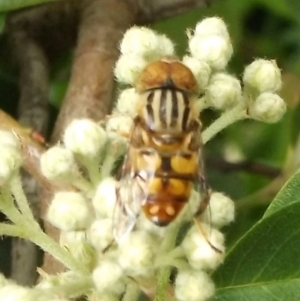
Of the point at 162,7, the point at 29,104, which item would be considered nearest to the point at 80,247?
the point at 29,104

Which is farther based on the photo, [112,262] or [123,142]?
[123,142]

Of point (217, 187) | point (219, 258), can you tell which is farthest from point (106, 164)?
point (217, 187)

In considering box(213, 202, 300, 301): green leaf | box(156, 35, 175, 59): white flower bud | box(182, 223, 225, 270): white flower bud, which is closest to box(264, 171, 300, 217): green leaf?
box(213, 202, 300, 301): green leaf

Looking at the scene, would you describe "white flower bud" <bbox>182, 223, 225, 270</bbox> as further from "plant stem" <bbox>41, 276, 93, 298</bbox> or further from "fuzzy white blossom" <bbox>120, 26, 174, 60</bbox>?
"fuzzy white blossom" <bbox>120, 26, 174, 60</bbox>

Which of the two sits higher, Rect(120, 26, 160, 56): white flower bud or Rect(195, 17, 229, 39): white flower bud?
Rect(195, 17, 229, 39): white flower bud

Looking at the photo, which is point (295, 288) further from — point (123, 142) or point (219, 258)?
point (123, 142)

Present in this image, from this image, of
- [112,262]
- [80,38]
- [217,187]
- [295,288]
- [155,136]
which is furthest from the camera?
[217,187]
